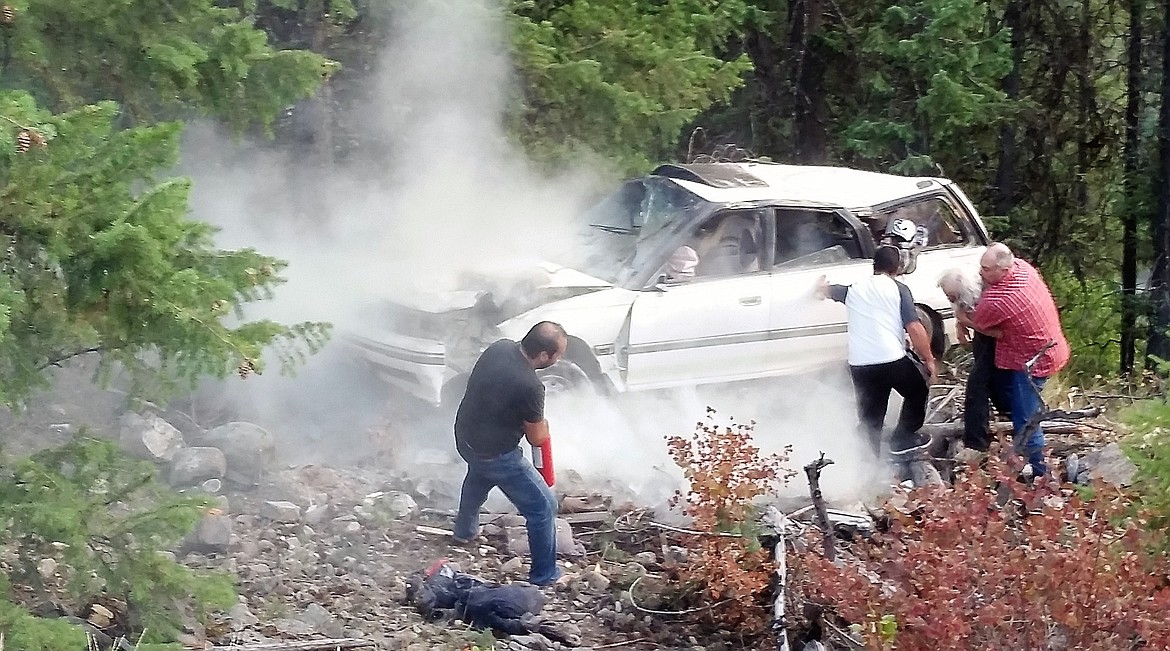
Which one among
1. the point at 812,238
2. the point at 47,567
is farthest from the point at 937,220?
the point at 47,567

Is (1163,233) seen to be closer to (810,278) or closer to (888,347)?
(810,278)

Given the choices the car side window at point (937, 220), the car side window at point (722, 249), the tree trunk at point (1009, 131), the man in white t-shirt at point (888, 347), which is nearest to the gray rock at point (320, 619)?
the car side window at point (722, 249)

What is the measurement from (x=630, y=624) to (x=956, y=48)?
8.58m

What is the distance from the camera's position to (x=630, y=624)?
5.47 metres

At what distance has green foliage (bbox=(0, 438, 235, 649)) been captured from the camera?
378 centimetres

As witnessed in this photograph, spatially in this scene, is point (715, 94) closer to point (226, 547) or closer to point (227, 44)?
point (227, 44)

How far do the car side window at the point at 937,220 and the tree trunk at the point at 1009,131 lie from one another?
4.33 m

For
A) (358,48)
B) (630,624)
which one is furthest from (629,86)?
(630,624)

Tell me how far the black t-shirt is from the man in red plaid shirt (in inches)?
122

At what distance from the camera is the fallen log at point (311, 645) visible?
182 inches

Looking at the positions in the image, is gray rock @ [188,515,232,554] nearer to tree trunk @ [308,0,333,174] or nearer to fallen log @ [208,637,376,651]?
fallen log @ [208,637,376,651]

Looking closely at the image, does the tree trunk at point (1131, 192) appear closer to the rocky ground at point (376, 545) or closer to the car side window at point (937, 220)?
the car side window at point (937, 220)

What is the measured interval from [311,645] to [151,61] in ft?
8.97

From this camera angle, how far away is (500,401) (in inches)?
215
